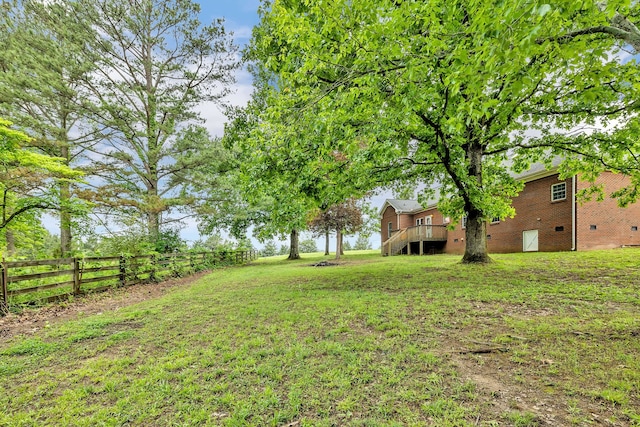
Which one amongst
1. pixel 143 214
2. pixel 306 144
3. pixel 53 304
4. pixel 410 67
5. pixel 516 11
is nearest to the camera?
pixel 516 11

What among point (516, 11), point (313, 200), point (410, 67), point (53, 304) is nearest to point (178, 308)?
point (53, 304)

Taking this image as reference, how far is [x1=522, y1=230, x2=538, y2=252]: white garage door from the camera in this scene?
14648 mm

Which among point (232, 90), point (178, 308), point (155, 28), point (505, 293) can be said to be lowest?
point (178, 308)

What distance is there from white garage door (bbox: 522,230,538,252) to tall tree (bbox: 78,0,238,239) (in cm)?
1783

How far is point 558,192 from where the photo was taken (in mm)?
13680

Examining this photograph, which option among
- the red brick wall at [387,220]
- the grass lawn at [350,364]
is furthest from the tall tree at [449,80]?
the red brick wall at [387,220]

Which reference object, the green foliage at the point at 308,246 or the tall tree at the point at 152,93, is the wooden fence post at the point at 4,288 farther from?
the green foliage at the point at 308,246

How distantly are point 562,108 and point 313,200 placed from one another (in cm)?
829

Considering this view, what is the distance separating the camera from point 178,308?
21.4 feet

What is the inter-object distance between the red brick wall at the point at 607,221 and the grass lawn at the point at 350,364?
8.48m

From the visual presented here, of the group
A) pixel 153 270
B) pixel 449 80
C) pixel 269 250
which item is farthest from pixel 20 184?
pixel 269 250

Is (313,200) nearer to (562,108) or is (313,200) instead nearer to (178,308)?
(178,308)

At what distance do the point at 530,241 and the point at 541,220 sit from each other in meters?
1.29

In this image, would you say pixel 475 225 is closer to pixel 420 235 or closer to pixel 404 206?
pixel 420 235
